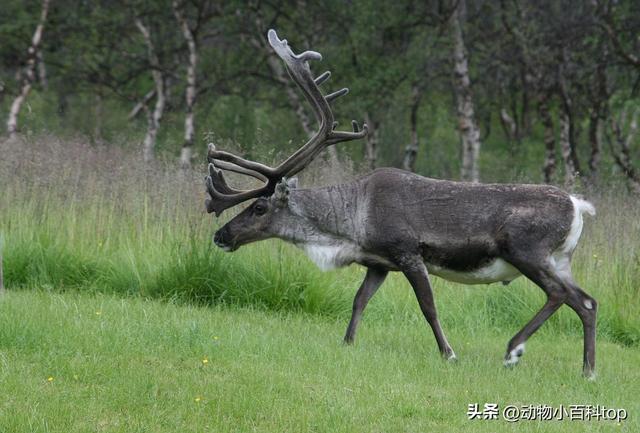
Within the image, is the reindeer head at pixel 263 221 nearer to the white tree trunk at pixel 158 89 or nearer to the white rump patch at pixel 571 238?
the white rump patch at pixel 571 238

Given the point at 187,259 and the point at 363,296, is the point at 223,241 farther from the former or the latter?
the point at 187,259

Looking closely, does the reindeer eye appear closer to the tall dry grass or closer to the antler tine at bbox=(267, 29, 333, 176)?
the antler tine at bbox=(267, 29, 333, 176)

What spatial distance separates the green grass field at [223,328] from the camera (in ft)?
20.1

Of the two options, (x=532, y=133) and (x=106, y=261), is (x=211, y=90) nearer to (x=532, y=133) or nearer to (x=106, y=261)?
(x=532, y=133)

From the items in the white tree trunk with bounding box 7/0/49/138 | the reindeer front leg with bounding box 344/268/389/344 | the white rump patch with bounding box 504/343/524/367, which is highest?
the white tree trunk with bounding box 7/0/49/138

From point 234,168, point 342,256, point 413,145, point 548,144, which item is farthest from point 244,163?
point 413,145

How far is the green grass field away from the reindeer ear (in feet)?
3.71

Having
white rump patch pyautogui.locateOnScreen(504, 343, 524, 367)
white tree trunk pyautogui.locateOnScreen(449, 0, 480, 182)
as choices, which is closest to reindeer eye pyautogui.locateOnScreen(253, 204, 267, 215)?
white rump patch pyautogui.locateOnScreen(504, 343, 524, 367)

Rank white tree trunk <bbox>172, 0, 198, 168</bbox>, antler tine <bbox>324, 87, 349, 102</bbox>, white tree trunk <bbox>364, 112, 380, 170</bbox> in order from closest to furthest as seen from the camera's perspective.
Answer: antler tine <bbox>324, 87, 349, 102</bbox> → white tree trunk <bbox>172, 0, 198, 168</bbox> → white tree trunk <bbox>364, 112, 380, 170</bbox>

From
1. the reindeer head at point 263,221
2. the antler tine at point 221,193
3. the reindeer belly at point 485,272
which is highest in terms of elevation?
the antler tine at point 221,193

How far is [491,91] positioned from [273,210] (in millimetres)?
23938

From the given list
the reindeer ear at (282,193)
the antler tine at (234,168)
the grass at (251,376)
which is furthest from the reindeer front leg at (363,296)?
the antler tine at (234,168)

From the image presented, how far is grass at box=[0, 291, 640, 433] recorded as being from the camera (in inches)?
234

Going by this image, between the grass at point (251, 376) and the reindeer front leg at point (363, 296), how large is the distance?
158 mm
